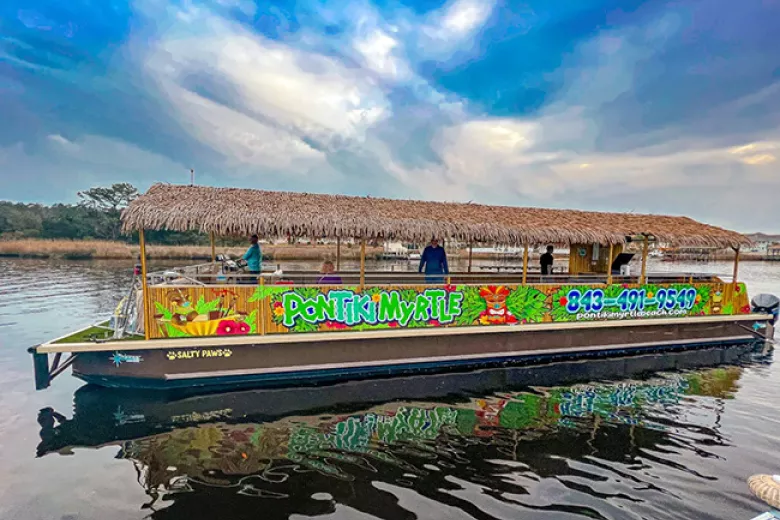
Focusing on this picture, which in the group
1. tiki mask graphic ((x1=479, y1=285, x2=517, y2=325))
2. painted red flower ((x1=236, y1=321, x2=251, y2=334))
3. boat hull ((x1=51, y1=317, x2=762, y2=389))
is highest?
tiki mask graphic ((x1=479, y1=285, x2=517, y2=325))

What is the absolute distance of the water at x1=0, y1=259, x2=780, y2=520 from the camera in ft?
14.5

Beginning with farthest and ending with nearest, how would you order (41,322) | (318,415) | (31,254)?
(31,254) → (41,322) → (318,415)

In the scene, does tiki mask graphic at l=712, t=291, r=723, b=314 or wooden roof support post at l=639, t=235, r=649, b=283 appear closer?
wooden roof support post at l=639, t=235, r=649, b=283

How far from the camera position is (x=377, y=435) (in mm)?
5988

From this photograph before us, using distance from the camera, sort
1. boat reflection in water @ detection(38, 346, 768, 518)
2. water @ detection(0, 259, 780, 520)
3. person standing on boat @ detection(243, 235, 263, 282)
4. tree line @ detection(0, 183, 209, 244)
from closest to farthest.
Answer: water @ detection(0, 259, 780, 520), boat reflection in water @ detection(38, 346, 768, 518), person standing on boat @ detection(243, 235, 263, 282), tree line @ detection(0, 183, 209, 244)

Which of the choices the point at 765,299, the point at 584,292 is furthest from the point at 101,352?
the point at 765,299

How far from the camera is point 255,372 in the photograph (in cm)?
749

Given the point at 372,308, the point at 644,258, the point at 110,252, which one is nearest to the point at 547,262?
the point at 644,258

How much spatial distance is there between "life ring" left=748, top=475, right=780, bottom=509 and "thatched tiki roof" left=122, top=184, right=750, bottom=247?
6238mm

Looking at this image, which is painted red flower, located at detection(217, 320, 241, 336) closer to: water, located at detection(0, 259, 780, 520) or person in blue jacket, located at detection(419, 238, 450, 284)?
water, located at detection(0, 259, 780, 520)

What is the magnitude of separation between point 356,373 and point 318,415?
1.69 m

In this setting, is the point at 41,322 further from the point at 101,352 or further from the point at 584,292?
the point at 584,292

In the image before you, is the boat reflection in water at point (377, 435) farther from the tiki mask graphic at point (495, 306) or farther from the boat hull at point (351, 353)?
the tiki mask graphic at point (495, 306)

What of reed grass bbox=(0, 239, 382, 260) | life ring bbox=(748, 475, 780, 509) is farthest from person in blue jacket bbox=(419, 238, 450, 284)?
reed grass bbox=(0, 239, 382, 260)
